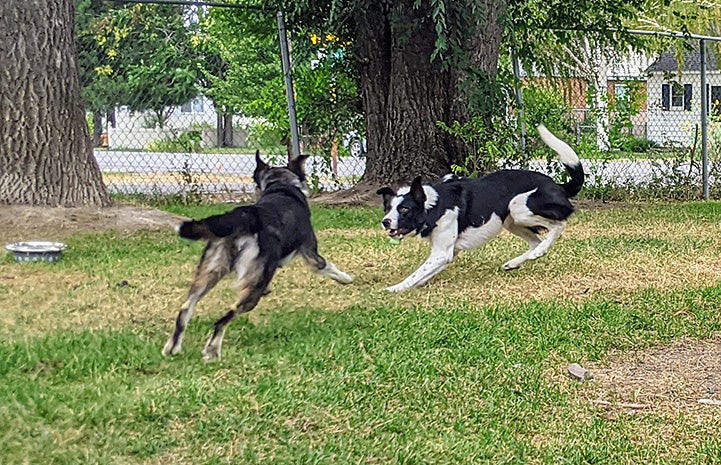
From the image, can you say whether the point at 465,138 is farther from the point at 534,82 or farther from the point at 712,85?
the point at 712,85

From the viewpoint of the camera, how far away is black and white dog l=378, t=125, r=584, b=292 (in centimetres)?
672

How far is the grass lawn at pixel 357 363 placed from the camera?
11.9ft

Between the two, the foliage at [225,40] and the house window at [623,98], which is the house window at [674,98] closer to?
the house window at [623,98]

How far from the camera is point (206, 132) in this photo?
1243 centimetres

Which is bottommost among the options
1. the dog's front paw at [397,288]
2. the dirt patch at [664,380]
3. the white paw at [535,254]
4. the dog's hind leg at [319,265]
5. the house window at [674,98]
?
the dirt patch at [664,380]

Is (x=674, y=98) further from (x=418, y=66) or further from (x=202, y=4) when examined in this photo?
(x=202, y=4)

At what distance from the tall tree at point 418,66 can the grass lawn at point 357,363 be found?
3.99 metres

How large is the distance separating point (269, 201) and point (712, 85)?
17.3 metres

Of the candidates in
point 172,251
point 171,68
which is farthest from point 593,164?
point 172,251

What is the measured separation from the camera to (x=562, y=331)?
543 cm

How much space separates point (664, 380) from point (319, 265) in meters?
2.39

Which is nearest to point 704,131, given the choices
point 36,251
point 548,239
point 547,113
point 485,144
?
point 547,113

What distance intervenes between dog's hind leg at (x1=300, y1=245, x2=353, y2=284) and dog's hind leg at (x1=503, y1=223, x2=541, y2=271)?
140 cm

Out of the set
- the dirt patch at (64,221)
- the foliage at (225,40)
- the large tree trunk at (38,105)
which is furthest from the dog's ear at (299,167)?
the foliage at (225,40)
